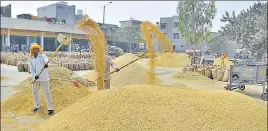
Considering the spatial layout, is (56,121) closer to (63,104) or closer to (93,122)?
(93,122)

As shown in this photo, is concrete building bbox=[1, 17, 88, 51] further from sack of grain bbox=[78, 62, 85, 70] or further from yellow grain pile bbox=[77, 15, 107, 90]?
yellow grain pile bbox=[77, 15, 107, 90]

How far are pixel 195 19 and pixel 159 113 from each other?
76.3ft

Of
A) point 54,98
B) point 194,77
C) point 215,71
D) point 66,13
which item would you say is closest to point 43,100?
point 54,98

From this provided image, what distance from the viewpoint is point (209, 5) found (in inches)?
960

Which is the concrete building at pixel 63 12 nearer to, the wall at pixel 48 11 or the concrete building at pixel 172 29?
the wall at pixel 48 11

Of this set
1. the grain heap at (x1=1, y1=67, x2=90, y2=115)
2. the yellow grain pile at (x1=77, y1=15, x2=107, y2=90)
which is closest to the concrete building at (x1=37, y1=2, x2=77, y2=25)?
the grain heap at (x1=1, y1=67, x2=90, y2=115)

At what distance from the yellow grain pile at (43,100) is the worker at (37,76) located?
0.59 feet

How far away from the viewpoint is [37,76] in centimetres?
488

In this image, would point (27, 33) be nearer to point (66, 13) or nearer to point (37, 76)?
point (66, 13)

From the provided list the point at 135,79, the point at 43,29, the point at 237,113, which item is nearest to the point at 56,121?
the point at 237,113

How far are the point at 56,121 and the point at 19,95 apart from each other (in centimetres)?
258

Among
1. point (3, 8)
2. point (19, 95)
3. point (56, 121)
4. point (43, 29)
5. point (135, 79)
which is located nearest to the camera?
point (56, 121)

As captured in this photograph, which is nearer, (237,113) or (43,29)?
(237,113)

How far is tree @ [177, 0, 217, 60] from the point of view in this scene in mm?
24594
